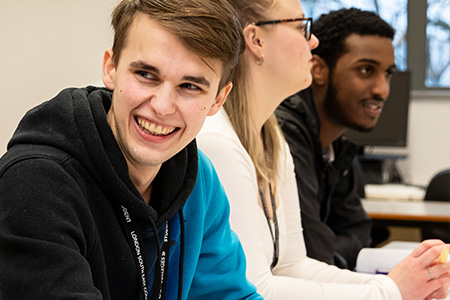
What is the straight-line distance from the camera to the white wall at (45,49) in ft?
3.86

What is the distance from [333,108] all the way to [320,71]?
0.51 feet

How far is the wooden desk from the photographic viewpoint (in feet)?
10.1

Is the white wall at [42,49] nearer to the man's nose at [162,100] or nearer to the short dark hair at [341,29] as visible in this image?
the man's nose at [162,100]

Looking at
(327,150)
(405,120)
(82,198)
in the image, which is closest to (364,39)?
(327,150)

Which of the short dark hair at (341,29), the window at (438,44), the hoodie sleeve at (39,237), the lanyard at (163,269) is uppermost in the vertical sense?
the window at (438,44)

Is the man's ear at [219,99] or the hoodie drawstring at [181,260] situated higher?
the man's ear at [219,99]

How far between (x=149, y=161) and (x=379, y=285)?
80cm

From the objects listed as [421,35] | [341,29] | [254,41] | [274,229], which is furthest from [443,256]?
[421,35]

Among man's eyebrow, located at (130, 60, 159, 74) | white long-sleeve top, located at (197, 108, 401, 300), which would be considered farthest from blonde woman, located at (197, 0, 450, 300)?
man's eyebrow, located at (130, 60, 159, 74)

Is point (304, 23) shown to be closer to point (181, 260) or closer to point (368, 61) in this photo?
point (368, 61)

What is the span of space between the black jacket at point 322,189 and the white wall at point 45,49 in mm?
884

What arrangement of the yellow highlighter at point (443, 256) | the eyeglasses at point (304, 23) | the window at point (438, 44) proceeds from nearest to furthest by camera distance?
the yellow highlighter at point (443, 256) → the eyeglasses at point (304, 23) → the window at point (438, 44)

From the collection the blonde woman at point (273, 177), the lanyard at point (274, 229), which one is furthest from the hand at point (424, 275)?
the lanyard at point (274, 229)

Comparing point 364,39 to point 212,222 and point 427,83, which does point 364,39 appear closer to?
point 212,222
